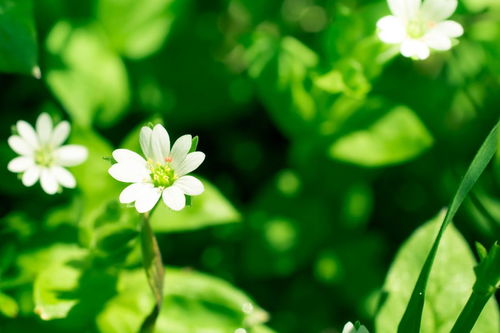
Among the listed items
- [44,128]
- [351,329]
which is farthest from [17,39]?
[351,329]

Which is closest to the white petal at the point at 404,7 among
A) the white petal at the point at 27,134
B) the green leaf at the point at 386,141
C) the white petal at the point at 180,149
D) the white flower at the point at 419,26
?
the white flower at the point at 419,26

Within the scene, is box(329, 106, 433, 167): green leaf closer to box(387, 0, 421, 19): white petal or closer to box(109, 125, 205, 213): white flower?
box(387, 0, 421, 19): white petal

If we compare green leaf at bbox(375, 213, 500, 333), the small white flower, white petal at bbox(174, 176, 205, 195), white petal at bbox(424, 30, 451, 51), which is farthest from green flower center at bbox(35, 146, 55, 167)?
white petal at bbox(424, 30, 451, 51)

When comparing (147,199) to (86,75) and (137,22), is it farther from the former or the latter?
(137,22)

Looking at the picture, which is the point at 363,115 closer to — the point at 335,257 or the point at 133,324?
the point at 335,257

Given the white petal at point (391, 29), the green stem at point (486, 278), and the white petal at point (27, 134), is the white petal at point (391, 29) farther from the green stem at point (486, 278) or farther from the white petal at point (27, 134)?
the white petal at point (27, 134)
